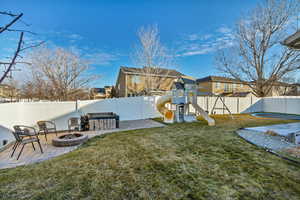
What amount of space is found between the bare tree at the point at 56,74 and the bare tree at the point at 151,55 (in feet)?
19.8

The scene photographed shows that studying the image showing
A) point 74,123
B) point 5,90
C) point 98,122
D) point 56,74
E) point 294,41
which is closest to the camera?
point 294,41

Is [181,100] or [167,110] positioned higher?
[181,100]

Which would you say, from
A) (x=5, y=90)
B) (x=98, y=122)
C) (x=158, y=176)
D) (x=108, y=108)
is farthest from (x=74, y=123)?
(x=158, y=176)

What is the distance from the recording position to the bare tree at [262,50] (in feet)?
42.0

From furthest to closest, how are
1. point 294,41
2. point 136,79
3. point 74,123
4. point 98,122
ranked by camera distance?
point 136,79, point 98,122, point 74,123, point 294,41

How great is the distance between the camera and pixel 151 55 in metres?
14.5

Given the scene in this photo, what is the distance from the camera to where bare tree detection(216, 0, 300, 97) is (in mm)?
12797

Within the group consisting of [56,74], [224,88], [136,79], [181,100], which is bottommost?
[181,100]

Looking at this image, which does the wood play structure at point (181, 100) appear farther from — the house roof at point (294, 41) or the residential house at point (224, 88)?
the residential house at point (224, 88)

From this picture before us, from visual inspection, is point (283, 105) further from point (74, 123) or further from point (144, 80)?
point (74, 123)

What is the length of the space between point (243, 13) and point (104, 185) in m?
18.9

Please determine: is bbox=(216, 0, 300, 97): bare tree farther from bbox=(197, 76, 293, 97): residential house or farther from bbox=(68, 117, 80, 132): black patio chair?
bbox=(68, 117, 80, 132): black patio chair

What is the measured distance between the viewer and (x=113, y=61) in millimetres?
17219

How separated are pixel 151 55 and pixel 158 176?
13.5 meters
